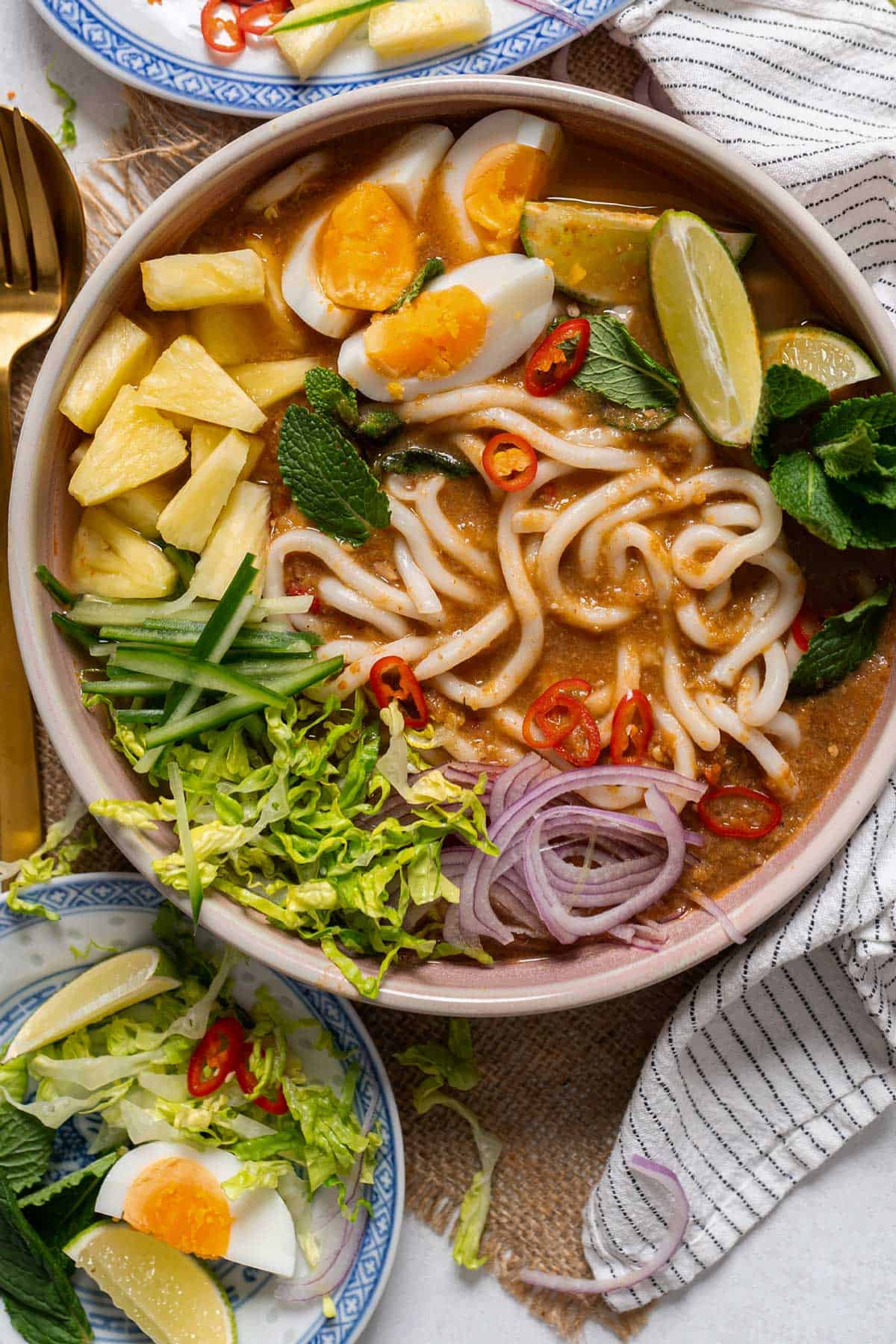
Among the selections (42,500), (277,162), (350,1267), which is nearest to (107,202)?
(277,162)

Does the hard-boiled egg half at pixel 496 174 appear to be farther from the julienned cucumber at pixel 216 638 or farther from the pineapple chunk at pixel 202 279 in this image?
the julienned cucumber at pixel 216 638

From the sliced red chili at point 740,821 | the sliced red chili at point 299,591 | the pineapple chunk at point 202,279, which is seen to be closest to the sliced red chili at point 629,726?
the sliced red chili at point 740,821

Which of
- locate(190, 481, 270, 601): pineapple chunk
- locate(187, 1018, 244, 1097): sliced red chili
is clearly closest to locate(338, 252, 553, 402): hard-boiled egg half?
locate(190, 481, 270, 601): pineapple chunk

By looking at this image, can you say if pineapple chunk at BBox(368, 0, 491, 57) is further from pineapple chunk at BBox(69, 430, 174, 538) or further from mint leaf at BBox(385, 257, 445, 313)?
pineapple chunk at BBox(69, 430, 174, 538)

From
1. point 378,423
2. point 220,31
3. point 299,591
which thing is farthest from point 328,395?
point 220,31

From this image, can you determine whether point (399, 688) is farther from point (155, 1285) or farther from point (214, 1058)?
point (155, 1285)

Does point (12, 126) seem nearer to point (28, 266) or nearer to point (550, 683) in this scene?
point (28, 266)
